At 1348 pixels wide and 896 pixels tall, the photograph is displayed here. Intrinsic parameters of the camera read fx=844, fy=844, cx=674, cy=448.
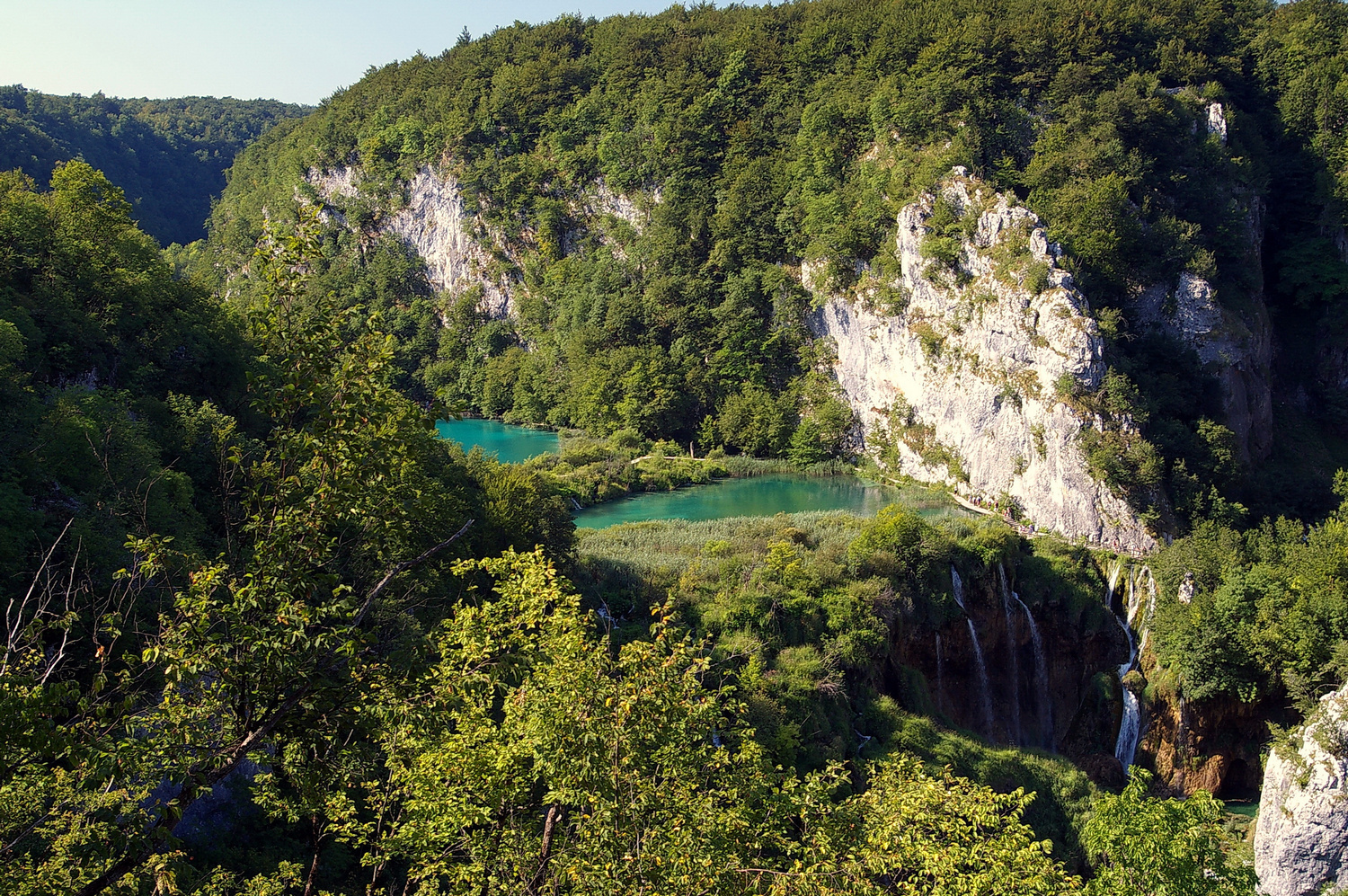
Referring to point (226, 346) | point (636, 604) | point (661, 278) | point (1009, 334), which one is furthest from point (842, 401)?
point (226, 346)

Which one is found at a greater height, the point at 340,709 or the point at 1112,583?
the point at 340,709

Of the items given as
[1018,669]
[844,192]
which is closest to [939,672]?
[1018,669]

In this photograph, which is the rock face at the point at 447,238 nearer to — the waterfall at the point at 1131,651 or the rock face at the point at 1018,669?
the rock face at the point at 1018,669

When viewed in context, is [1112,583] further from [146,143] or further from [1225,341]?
[146,143]

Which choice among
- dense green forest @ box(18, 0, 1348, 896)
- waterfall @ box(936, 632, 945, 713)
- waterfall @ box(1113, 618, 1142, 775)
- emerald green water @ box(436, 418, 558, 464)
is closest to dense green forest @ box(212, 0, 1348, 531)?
dense green forest @ box(18, 0, 1348, 896)

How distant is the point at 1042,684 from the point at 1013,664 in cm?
168

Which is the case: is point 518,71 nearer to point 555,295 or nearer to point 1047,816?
point 555,295

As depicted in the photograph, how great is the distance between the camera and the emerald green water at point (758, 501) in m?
39.7

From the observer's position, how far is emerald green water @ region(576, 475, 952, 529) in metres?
39.7

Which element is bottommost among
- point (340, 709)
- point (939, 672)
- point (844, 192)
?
point (939, 672)

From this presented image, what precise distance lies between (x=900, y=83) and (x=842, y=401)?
21097 mm

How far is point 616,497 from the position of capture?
43.5 metres

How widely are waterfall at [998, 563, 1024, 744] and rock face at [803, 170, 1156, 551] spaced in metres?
10.8

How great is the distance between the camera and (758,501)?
143ft
